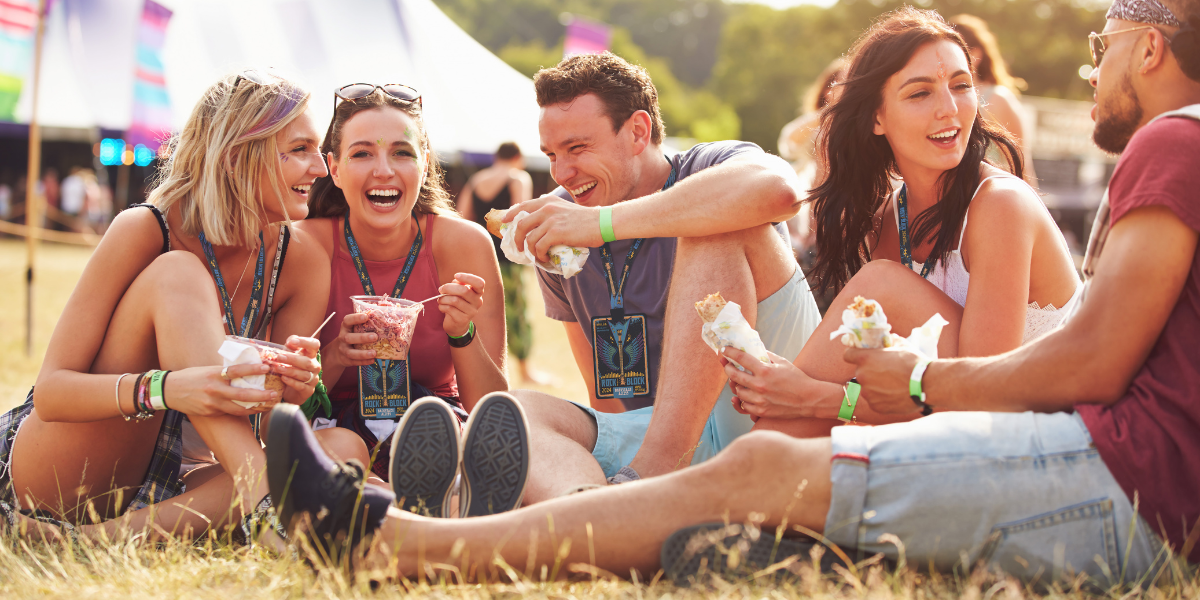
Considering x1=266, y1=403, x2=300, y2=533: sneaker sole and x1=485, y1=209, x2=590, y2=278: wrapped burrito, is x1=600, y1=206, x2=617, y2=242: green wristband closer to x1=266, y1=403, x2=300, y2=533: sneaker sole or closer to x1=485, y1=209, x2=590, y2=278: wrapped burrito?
x1=485, y1=209, x2=590, y2=278: wrapped burrito

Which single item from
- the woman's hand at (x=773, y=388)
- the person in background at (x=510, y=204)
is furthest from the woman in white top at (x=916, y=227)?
the person in background at (x=510, y=204)

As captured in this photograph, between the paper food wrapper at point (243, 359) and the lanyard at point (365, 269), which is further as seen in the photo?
the lanyard at point (365, 269)

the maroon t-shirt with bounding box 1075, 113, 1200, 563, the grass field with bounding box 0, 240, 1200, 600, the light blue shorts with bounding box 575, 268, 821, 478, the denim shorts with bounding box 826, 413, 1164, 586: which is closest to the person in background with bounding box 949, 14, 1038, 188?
the light blue shorts with bounding box 575, 268, 821, 478

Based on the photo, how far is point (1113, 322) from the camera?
199 cm

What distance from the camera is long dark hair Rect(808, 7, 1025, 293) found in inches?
126

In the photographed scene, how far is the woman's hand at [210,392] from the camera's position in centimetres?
265

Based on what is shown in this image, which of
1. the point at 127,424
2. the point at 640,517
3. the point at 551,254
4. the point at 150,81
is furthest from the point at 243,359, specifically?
the point at 150,81

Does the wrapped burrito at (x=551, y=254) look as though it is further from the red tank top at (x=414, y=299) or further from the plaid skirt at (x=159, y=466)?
the plaid skirt at (x=159, y=466)

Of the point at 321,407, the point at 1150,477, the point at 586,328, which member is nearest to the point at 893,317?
the point at 1150,477

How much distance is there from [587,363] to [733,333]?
4.20ft

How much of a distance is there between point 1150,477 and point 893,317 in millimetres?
984

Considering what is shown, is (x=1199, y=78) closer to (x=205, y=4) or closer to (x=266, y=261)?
(x=266, y=261)

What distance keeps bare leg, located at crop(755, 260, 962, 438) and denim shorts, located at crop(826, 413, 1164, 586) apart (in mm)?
698

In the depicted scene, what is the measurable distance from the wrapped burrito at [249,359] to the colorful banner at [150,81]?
1071 cm
